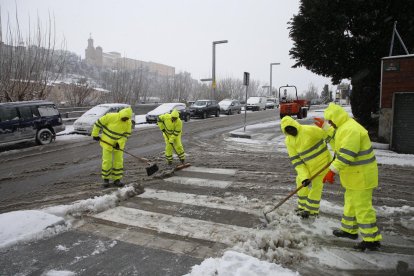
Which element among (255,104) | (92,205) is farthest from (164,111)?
(255,104)

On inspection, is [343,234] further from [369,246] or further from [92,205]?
[92,205]

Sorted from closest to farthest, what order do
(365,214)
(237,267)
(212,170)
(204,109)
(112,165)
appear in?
1. (237,267)
2. (365,214)
3. (112,165)
4. (212,170)
5. (204,109)

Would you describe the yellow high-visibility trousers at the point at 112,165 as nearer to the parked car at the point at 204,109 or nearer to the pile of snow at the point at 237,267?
the pile of snow at the point at 237,267

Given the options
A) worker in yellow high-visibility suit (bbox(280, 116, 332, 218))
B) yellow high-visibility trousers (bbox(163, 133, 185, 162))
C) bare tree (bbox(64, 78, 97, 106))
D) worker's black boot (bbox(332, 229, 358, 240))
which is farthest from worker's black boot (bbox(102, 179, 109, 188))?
bare tree (bbox(64, 78, 97, 106))

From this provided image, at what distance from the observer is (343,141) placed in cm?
422

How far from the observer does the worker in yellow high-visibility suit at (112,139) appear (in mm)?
7141

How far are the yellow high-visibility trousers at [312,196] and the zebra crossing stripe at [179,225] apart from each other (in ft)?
3.55

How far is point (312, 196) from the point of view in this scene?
5188 mm

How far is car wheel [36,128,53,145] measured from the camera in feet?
45.5

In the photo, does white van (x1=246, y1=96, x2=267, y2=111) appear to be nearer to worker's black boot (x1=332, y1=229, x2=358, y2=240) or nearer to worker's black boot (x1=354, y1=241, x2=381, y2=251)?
worker's black boot (x1=332, y1=229, x2=358, y2=240)

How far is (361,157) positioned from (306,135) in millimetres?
1026

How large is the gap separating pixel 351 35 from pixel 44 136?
15005 mm

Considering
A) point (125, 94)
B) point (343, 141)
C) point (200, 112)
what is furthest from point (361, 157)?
point (125, 94)

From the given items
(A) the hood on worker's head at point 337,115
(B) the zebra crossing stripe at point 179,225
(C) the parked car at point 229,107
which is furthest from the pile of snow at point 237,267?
(C) the parked car at point 229,107
